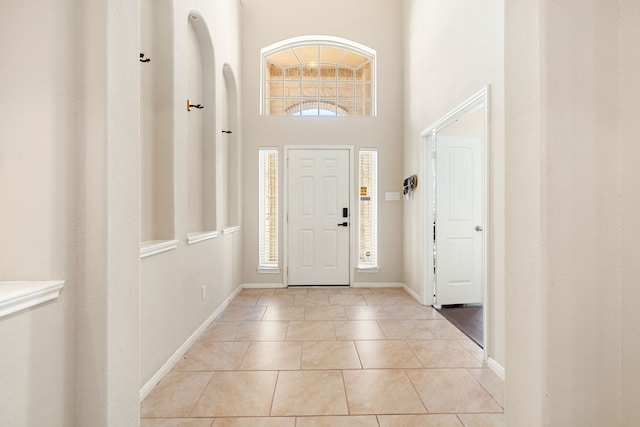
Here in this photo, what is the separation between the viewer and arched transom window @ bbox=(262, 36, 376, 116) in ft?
16.0

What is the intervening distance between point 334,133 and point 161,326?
3.41 m

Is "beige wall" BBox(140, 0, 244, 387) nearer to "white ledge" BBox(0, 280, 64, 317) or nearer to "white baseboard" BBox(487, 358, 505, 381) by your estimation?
"white ledge" BBox(0, 280, 64, 317)

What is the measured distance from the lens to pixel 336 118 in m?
4.78

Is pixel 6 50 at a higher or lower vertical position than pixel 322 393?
higher

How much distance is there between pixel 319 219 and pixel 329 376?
275 cm

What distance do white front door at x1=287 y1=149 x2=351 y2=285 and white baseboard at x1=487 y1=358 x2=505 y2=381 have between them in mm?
2599

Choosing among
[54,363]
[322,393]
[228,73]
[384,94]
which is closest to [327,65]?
[384,94]

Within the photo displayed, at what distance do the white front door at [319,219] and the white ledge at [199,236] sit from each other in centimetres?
158

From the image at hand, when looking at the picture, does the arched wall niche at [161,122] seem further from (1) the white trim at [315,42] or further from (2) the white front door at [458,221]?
(2) the white front door at [458,221]

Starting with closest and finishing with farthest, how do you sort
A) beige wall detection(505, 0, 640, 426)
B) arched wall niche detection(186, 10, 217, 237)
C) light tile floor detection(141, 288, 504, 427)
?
beige wall detection(505, 0, 640, 426)
light tile floor detection(141, 288, 504, 427)
arched wall niche detection(186, 10, 217, 237)

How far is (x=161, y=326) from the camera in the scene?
2270 mm

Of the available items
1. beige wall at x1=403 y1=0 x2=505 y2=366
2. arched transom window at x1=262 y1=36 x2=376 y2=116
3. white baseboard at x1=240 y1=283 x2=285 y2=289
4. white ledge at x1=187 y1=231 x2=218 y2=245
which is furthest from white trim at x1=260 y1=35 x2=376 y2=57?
white baseboard at x1=240 y1=283 x2=285 y2=289

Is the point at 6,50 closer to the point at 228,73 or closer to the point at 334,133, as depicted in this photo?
the point at 228,73

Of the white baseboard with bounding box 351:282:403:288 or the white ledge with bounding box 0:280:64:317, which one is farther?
the white baseboard with bounding box 351:282:403:288
